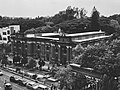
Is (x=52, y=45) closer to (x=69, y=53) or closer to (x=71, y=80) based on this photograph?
(x=69, y=53)

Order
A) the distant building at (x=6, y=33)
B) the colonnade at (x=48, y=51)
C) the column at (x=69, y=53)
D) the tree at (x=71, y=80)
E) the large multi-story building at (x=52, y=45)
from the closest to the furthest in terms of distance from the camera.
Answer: the tree at (x=71, y=80)
the column at (x=69, y=53)
the large multi-story building at (x=52, y=45)
the colonnade at (x=48, y=51)
the distant building at (x=6, y=33)

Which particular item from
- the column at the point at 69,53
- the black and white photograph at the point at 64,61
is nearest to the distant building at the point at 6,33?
the black and white photograph at the point at 64,61

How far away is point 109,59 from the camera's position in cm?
3675

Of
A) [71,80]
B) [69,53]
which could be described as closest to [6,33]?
[69,53]

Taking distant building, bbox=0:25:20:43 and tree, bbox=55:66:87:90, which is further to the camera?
distant building, bbox=0:25:20:43

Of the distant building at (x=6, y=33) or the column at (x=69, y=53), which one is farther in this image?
the distant building at (x=6, y=33)

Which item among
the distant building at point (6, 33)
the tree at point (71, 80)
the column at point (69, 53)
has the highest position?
the distant building at point (6, 33)

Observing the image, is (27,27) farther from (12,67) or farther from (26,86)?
(26,86)

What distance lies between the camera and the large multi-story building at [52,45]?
60.4 meters

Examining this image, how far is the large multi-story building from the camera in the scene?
6044 centimetres

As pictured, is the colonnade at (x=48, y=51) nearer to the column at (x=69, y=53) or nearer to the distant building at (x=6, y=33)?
the column at (x=69, y=53)

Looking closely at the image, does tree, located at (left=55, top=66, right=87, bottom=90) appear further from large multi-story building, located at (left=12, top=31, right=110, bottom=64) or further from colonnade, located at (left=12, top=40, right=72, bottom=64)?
colonnade, located at (left=12, top=40, right=72, bottom=64)

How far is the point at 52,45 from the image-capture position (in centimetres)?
6481

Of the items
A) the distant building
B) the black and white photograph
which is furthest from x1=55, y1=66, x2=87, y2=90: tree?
the distant building
